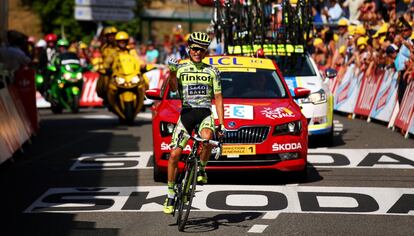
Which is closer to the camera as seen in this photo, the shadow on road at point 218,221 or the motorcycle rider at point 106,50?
the shadow on road at point 218,221

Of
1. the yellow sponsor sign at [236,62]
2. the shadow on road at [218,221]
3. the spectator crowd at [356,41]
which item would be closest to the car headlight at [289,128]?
the yellow sponsor sign at [236,62]

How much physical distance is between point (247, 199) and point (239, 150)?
1097 millimetres

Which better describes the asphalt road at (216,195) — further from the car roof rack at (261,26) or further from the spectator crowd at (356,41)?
the spectator crowd at (356,41)

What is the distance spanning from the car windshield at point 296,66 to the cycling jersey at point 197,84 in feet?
26.1

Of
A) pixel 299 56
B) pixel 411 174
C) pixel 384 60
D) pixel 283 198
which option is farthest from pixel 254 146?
pixel 384 60

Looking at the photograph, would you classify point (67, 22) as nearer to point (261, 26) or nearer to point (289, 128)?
point (261, 26)

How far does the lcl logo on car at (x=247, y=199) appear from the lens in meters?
11.6

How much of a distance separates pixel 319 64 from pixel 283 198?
59.9 ft

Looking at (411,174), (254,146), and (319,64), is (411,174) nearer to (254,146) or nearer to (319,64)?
(254,146)

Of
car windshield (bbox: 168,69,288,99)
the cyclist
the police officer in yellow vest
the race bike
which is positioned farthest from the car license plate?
the race bike

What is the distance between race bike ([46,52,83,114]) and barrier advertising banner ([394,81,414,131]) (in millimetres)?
9951

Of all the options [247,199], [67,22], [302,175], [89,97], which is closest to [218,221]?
[247,199]

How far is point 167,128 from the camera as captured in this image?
1352 centimetres

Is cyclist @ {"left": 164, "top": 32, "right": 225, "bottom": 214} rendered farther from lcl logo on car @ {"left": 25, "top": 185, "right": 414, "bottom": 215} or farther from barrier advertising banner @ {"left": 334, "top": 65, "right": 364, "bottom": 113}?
barrier advertising banner @ {"left": 334, "top": 65, "right": 364, "bottom": 113}
